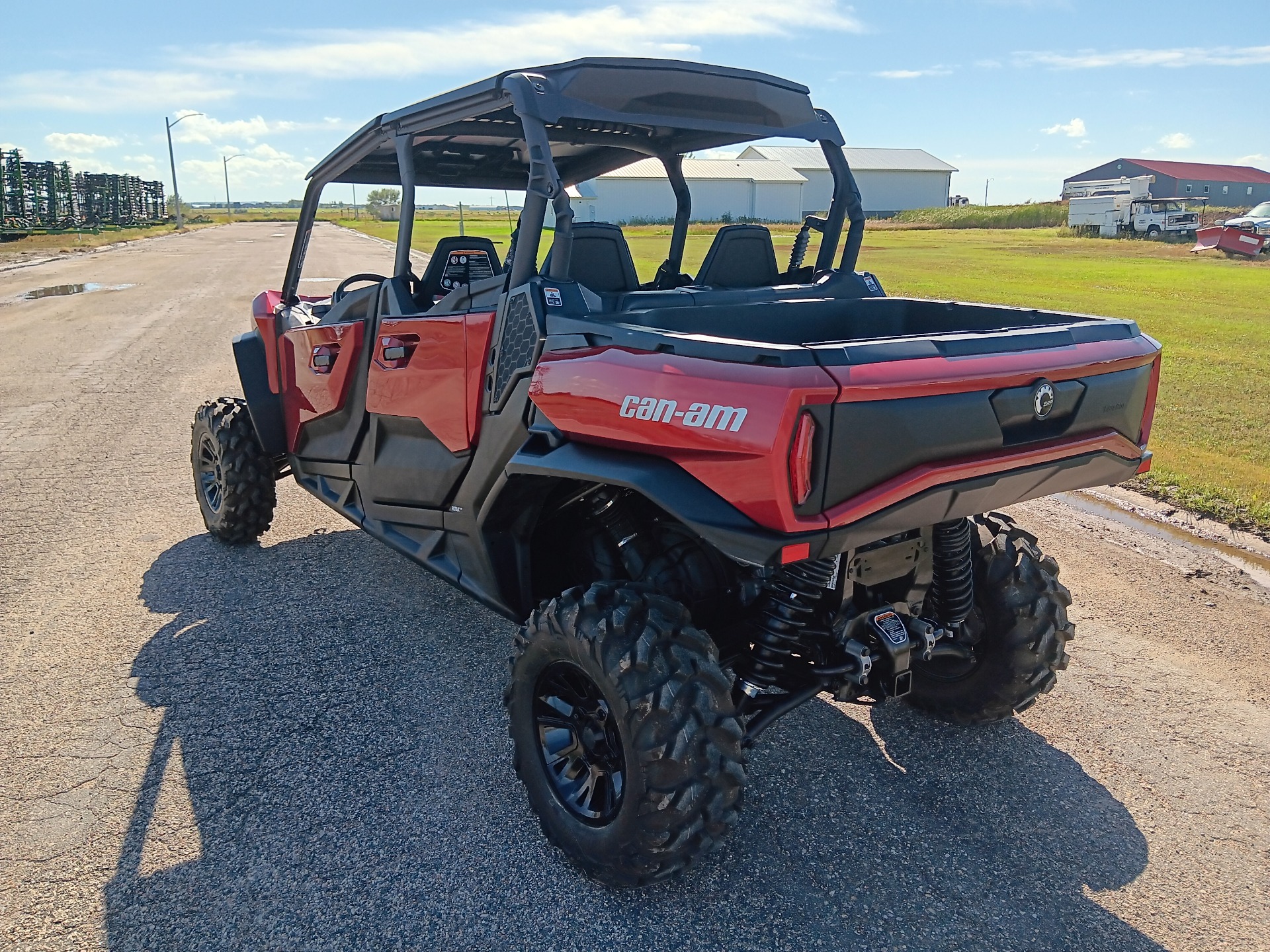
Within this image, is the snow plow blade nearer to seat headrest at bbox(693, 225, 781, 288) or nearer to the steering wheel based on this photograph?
seat headrest at bbox(693, 225, 781, 288)

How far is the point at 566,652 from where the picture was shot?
2840mm

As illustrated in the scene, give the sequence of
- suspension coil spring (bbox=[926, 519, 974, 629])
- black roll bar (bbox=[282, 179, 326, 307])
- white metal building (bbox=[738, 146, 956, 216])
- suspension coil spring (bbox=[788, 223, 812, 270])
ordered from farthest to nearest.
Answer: white metal building (bbox=[738, 146, 956, 216]) < black roll bar (bbox=[282, 179, 326, 307]) < suspension coil spring (bbox=[788, 223, 812, 270]) < suspension coil spring (bbox=[926, 519, 974, 629])

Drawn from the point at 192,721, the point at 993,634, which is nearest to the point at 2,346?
the point at 192,721

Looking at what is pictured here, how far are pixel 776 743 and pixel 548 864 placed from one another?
1036 millimetres

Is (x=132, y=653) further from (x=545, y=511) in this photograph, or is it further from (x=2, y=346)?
(x=2, y=346)

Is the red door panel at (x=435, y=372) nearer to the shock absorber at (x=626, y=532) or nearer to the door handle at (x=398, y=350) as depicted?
the door handle at (x=398, y=350)

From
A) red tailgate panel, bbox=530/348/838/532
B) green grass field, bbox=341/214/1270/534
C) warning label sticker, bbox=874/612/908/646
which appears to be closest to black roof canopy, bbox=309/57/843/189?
green grass field, bbox=341/214/1270/534

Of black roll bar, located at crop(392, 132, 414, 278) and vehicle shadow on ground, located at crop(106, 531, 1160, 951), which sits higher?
black roll bar, located at crop(392, 132, 414, 278)

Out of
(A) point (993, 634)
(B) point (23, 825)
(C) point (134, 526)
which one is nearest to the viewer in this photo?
(B) point (23, 825)

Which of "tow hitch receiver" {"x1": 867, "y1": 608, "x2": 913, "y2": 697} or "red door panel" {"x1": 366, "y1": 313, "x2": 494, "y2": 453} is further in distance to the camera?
"red door panel" {"x1": 366, "y1": 313, "x2": 494, "y2": 453}

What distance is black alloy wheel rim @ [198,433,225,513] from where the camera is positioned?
5.43 metres

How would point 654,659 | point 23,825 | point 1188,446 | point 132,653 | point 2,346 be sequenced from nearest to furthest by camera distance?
point 654,659, point 23,825, point 132,653, point 1188,446, point 2,346

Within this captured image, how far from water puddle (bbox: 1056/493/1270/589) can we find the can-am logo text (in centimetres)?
392

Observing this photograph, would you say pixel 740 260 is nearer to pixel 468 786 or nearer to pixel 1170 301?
pixel 468 786
